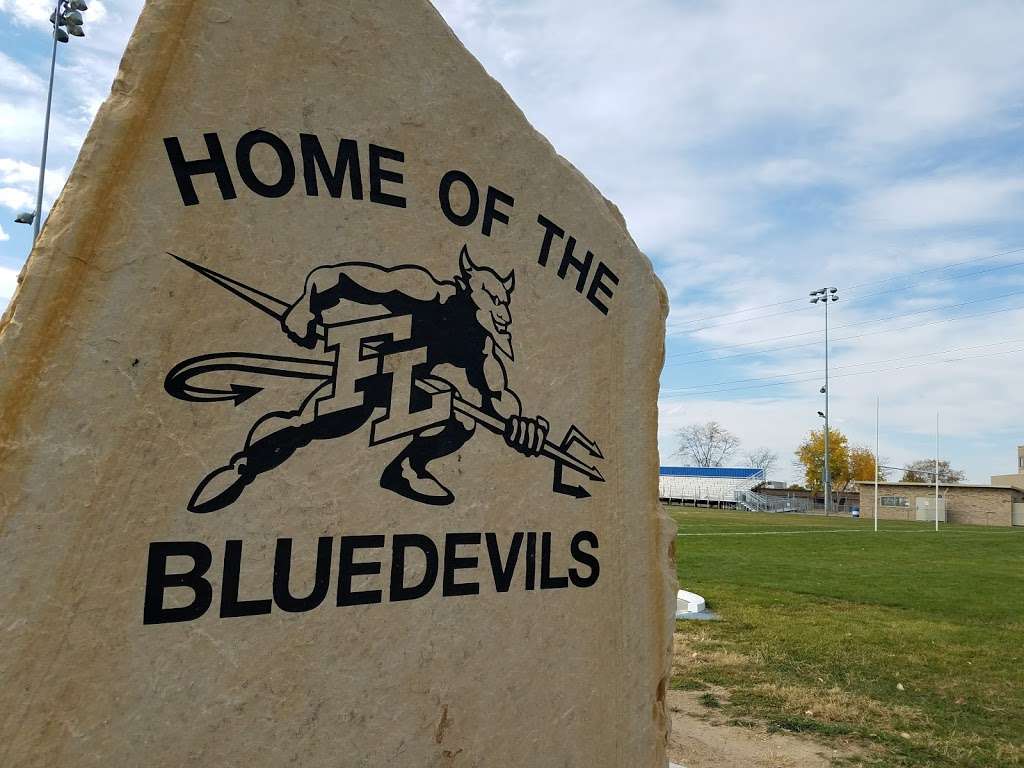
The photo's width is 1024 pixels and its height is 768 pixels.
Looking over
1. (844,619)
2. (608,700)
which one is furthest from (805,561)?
(608,700)

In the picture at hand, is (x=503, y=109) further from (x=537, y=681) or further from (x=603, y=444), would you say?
(x=537, y=681)

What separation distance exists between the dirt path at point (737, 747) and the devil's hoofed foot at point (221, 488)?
11.7ft

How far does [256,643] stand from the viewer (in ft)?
7.84

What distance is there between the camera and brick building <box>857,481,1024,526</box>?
5120cm

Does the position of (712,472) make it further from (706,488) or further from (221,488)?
(221,488)

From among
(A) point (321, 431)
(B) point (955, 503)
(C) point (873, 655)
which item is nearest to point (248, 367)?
(A) point (321, 431)

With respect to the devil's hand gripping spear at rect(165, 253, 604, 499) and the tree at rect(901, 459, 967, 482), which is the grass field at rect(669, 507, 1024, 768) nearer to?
the devil's hand gripping spear at rect(165, 253, 604, 499)

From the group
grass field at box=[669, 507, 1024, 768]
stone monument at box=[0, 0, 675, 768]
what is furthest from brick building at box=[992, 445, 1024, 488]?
stone monument at box=[0, 0, 675, 768]

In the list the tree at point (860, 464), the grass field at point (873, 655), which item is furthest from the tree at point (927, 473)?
the grass field at point (873, 655)

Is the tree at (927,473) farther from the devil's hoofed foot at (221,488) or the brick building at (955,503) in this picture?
the devil's hoofed foot at (221,488)

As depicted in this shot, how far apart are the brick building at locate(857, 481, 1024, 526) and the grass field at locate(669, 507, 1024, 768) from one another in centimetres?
4141

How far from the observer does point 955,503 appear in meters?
53.0

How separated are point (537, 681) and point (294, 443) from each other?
4.11 ft

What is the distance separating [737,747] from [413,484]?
3514 mm
